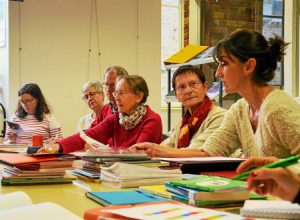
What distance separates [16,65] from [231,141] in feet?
10.8

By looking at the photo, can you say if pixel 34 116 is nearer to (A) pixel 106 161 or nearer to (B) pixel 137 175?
(A) pixel 106 161

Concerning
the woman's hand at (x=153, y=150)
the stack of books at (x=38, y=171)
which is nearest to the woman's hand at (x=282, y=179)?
the stack of books at (x=38, y=171)

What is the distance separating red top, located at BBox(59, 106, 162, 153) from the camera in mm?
2668

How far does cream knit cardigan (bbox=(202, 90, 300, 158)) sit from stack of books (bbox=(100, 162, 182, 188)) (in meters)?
0.54

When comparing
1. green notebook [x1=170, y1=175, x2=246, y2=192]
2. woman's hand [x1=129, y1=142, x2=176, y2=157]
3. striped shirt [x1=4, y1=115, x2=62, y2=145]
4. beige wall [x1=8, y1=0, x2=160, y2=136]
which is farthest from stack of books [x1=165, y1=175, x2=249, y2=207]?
beige wall [x1=8, y1=0, x2=160, y2=136]

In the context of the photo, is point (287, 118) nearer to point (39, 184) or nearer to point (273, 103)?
point (273, 103)

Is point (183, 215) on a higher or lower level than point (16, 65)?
lower

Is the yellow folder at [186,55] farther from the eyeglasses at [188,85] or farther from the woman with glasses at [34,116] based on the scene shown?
the eyeglasses at [188,85]

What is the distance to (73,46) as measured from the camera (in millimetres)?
5273

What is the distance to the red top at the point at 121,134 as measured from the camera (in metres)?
2.67

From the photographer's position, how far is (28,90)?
176 inches

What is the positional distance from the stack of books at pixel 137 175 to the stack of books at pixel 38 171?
0.21m

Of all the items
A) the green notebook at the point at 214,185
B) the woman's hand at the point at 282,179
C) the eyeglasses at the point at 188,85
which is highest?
the eyeglasses at the point at 188,85

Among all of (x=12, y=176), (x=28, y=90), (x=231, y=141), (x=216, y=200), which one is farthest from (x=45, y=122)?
(x=216, y=200)
